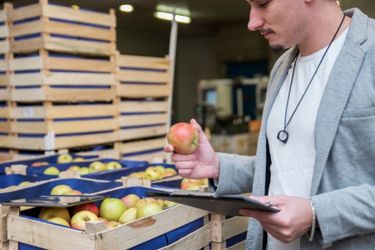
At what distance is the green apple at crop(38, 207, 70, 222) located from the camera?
5.58 feet

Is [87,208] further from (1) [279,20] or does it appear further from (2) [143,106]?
(2) [143,106]

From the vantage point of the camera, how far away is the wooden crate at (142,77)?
4020 millimetres

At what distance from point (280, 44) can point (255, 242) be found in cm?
67

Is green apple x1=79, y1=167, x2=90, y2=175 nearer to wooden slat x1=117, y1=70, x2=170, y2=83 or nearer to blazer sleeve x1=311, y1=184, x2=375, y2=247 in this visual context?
wooden slat x1=117, y1=70, x2=170, y2=83

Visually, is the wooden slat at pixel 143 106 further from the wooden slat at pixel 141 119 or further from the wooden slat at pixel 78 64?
the wooden slat at pixel 78 64

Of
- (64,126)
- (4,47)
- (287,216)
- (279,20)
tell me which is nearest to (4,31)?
(4,47)

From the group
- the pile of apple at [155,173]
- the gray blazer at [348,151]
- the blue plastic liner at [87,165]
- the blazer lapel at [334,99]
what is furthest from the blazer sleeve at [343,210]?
the blue plastic liner at [87,165]

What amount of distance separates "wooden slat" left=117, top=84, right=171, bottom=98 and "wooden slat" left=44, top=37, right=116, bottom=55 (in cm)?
36

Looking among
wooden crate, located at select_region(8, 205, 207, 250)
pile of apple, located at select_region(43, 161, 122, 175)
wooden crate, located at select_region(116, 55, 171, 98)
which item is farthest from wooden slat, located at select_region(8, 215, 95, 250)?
wooden crate, located at select_region(116, 55, 171, 98)

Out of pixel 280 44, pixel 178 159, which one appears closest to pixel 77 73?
pixel 178 159

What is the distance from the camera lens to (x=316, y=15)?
1.25 metres

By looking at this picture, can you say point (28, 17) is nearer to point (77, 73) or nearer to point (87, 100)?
point (77, 73)

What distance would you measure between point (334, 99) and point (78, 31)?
2.84m

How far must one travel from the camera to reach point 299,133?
1262mm
